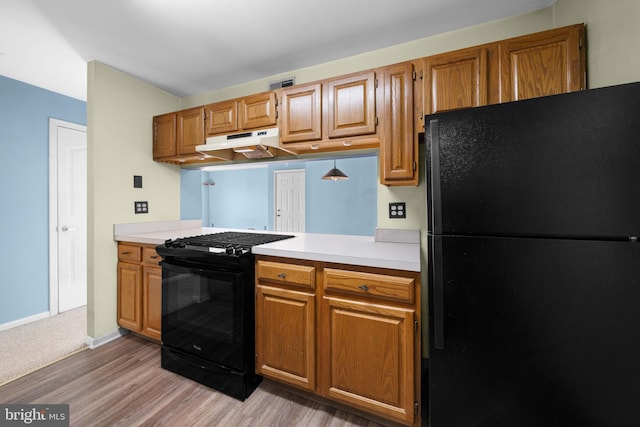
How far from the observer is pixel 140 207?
266 centimetres

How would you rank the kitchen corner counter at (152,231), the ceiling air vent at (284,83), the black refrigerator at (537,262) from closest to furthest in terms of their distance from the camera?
the black refrigerator at (537,262) → the kitchen corner counter at (152,231) → the ceiling air vent at (284,83)

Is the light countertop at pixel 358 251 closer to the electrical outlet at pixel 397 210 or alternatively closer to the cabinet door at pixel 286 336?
the electrical outlet at pixel 397 210

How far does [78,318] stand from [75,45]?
2.66m

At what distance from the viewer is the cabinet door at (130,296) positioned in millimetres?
2312

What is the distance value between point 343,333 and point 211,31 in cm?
221

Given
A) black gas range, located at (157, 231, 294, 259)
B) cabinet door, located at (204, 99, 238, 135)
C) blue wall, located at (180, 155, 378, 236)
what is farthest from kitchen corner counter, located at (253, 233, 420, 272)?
cabinet door, located at (204, 99, 238, 135)

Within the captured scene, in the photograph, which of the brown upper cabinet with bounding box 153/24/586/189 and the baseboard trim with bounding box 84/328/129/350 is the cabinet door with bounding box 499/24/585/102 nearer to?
the brown upper cabinet with bounding box 153/24/586/189

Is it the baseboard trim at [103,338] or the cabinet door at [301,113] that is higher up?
the cabinet door at [301,113]

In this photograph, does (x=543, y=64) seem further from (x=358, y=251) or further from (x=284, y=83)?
(x=284, y=83)

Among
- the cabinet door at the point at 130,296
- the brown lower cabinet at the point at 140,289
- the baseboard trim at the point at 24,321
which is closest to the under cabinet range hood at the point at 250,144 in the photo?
the brown lower cabinet at the point at 140,289

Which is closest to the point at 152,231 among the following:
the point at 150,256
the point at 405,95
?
the point at 150,256

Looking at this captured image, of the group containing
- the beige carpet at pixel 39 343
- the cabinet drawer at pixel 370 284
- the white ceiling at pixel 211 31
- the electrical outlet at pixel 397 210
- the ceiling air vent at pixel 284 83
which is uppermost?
the white ceiling at pixel 211 31

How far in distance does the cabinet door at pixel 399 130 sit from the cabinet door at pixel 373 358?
833mm

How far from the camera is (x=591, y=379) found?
879 mm
